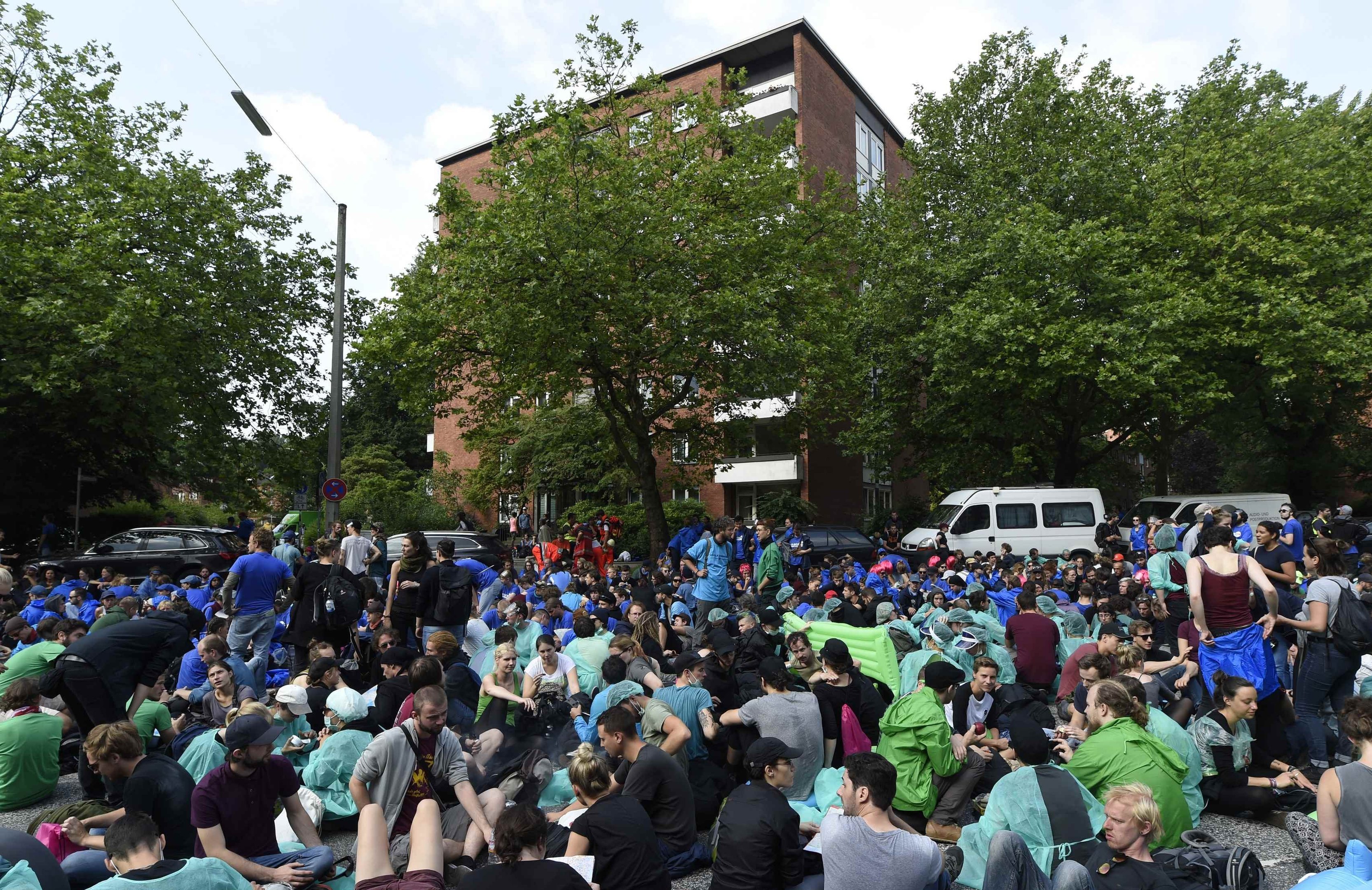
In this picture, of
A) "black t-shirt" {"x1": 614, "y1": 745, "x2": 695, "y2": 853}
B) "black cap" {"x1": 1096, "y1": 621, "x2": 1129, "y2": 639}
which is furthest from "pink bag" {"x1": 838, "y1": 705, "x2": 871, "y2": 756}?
"black cap" {"x1": 1096, "y1": 621, "x2": 1129, "y2": 639}

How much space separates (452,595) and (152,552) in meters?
13.9

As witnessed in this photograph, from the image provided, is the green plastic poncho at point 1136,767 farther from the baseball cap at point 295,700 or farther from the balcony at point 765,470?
the balcony at point 765,470

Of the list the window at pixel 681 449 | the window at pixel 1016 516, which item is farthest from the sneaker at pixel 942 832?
the window at pixel 681 449

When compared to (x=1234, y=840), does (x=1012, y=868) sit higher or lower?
higher

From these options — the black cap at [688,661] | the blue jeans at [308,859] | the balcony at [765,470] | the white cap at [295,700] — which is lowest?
→ the blue jeans at [308,859]

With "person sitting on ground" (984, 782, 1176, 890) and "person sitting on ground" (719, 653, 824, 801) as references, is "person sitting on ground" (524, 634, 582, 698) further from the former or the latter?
"person sitting on ground" (984, 782, 1176, 890)

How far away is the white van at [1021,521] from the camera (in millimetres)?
19922

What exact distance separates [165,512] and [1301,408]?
35.5 meters

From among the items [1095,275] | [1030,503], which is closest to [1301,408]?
[1095,275]

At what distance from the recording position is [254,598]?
29.7 feet

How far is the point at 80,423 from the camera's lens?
837 inches

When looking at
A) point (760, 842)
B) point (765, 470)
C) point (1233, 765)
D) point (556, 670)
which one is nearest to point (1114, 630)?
point (1233, 765)

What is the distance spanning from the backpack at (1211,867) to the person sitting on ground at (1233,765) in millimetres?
1439

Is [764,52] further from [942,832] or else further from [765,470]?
[942,832]
